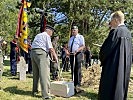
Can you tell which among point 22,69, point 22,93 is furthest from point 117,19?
point 22,69

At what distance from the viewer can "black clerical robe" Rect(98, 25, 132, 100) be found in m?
5.39

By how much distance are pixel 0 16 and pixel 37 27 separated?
22.6ft

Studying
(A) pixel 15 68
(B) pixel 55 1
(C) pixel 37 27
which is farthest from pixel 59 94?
(C) pixel 37 27

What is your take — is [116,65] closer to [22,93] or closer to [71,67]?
[22,93]

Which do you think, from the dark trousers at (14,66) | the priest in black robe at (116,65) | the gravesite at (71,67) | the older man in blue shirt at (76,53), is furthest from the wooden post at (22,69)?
the priest in black robe at (116,65)

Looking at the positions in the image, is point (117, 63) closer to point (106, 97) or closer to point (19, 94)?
point (106, 97)

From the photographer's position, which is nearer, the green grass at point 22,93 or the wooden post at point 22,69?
the green grass at point 22,93

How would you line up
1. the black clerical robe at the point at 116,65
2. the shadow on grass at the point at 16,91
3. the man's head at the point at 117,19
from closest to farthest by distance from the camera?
the black clerical robe at the point at 116,65 < the man's head at the point at 117,19 < the shadow on grass at the point at 16,91

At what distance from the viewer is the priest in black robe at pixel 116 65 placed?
5395 millimetres

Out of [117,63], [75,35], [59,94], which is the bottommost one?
[59,94]

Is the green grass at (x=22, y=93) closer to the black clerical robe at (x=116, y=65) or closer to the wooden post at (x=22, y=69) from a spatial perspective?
the wooden post at (x=22, y=69)

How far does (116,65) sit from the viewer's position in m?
5.41

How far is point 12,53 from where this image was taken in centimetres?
1328

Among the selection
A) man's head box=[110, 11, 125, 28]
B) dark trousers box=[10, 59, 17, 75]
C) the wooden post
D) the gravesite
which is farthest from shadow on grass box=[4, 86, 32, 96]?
man's head box=[110, 11, 125, 28]
